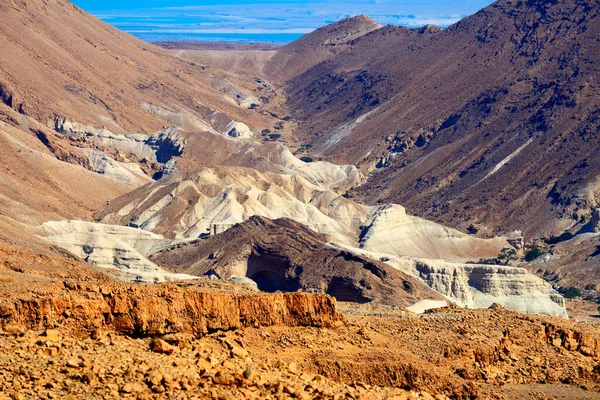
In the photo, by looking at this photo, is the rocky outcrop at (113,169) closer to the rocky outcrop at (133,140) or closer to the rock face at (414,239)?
the rocky outcrop at (133,140)

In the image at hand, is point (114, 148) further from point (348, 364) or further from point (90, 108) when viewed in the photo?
point (348, 364)

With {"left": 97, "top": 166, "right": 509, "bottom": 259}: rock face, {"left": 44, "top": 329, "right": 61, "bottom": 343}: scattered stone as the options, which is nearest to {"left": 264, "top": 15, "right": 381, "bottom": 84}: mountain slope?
Answer: {"left": 97, "top": 166, "right": 509, "bottom": 259}: rock face

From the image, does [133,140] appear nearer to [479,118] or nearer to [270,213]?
[479,118]

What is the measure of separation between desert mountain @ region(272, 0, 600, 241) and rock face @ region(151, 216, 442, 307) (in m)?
A: 24.9

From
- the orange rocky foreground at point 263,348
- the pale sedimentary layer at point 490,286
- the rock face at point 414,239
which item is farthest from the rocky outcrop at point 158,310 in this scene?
the rock face at point 414,239

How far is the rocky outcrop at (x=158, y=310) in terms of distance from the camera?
19375mm

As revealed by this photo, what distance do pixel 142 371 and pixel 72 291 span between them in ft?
14.4

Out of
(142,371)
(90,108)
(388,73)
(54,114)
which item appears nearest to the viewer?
(142,371)

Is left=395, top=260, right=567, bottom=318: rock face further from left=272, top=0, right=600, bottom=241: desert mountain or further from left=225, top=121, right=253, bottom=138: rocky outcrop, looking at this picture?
left=225, top=121, right=253, bottom=138: rocky outcrop

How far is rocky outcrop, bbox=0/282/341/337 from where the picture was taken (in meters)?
19.4

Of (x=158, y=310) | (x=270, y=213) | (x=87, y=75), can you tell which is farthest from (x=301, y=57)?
(x=158, y=310)

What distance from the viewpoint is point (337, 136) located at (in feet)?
424

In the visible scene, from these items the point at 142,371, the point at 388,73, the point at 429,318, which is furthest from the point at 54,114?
the point at 142,371

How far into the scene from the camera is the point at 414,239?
3095 inches
